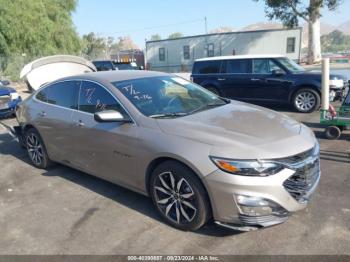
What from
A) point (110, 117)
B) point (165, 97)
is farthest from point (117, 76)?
point (110, 117)

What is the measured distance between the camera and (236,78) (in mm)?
11047

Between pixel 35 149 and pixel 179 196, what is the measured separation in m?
3.19

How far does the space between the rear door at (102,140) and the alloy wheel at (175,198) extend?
434mm

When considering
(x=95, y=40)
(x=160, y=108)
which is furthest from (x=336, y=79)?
(x=95, y=40)

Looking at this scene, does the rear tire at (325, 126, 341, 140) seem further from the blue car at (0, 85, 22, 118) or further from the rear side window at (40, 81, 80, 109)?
the blue car at (0, 85, 22, 118)

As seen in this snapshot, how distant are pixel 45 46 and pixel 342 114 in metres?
23.4

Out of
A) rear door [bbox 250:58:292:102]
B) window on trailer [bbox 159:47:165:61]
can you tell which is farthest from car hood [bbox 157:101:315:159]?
window on trailer [bbox 159:47:165:61]

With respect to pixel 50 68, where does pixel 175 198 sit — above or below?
below

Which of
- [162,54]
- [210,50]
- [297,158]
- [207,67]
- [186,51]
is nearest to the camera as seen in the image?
[297,158]

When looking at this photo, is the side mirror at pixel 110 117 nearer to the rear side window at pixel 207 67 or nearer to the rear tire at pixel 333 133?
the rear tire at pixel 333 133

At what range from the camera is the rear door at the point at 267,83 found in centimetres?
1018

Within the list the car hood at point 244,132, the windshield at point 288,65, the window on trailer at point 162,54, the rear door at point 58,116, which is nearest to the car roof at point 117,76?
the rear door at point 58,116

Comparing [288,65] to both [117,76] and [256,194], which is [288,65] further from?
[256,194]

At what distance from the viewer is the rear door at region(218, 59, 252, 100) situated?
10870 millimetres
